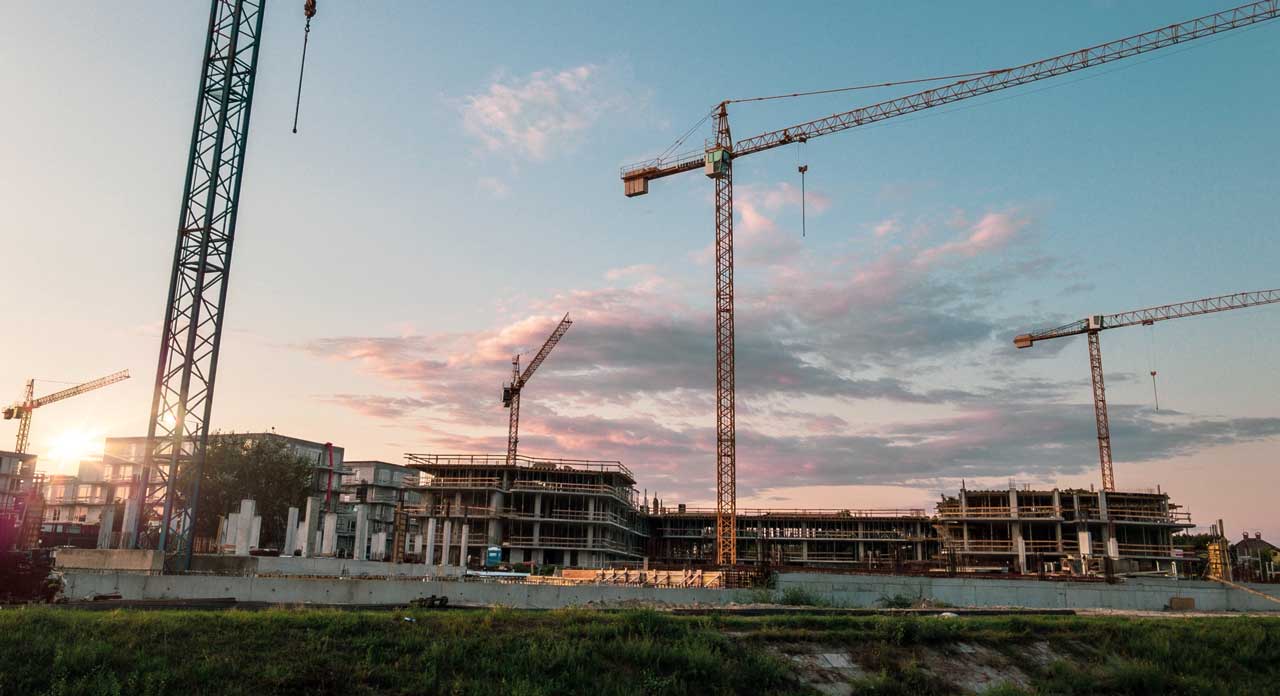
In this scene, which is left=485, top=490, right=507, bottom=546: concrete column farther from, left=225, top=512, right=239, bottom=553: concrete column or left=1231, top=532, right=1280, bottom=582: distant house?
left=1231, top=532, right=1280, bottom=582: distant house

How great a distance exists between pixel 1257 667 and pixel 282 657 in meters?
29.8

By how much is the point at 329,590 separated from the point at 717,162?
243 ft

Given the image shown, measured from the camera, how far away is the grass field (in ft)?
Answer: 61.4

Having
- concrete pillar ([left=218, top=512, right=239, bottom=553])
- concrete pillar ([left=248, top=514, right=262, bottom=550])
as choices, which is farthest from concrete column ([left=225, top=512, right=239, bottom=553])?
concrete pillar ([left=248, top=514, right=262, bottom=550])

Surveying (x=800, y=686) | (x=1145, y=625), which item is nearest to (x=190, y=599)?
(x=800, y=686)

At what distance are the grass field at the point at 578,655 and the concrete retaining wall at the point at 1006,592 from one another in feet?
86.3

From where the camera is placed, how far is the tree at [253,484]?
8188 cm

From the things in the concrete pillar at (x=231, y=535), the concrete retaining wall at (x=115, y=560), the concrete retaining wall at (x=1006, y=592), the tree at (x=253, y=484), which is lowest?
the concrete retaining wall at (x=1006, y=592)

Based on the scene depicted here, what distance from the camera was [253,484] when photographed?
84.1 metres

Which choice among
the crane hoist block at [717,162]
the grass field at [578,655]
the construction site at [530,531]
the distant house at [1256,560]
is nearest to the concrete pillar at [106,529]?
the construction site at [530,531]

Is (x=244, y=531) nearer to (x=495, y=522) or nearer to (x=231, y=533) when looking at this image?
(x=231, y=533)

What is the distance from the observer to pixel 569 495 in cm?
9225

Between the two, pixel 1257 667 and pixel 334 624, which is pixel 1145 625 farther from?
pixel 334 624

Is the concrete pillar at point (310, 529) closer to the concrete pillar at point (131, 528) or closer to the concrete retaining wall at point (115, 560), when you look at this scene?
the concrete pillar at point (131, 528)
